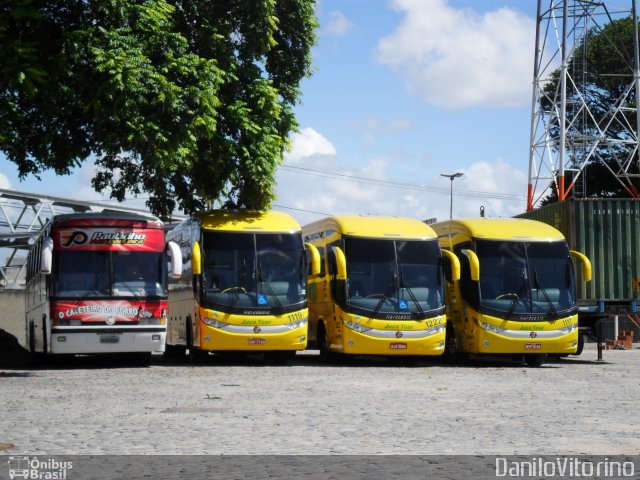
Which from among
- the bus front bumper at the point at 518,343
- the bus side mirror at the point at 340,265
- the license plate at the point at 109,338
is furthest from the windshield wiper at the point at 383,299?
the license plate at the point at 109,338

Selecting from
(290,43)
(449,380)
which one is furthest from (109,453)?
(290,43)

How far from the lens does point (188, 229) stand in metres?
26.4

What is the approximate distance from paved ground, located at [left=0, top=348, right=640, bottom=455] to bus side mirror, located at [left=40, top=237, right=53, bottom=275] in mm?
2142

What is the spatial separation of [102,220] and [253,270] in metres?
3.49

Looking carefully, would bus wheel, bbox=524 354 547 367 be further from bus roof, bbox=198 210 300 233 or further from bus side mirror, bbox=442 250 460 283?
bus roof, bbox=198 210 300 233

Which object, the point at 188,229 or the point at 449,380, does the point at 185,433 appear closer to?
the point at 449,380

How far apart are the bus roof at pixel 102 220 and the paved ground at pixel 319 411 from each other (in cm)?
314

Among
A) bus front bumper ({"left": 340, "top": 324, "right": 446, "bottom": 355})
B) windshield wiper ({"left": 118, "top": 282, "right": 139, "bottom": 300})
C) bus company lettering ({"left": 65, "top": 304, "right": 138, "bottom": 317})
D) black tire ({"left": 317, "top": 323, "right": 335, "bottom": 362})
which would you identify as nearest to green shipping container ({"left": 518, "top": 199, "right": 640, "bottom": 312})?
bus front bumper ({"left": 340, "top": 324, "right": 446, "bottom": 355})

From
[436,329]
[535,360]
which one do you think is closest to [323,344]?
[436,329]

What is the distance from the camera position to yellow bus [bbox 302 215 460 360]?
23828mm

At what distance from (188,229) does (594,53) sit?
144 ft

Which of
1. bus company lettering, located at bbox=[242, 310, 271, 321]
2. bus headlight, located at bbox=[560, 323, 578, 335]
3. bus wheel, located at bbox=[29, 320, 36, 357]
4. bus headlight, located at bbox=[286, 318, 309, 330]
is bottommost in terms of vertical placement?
bus wheel, located at bbox=[29, 320, 36, 357]

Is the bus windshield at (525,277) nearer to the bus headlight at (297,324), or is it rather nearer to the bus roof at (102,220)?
the bus headlight at (297,324)

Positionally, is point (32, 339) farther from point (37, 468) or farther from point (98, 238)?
point (37, 468)
